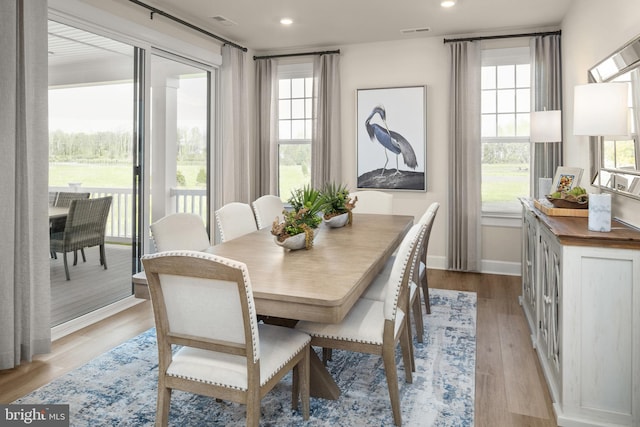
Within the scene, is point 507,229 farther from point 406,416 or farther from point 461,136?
point 406,416

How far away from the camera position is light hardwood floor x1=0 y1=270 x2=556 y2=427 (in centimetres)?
225

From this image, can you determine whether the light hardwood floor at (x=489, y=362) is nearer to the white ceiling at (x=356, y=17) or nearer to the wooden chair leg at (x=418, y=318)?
the wooden chair leg at (x=418, y=318)

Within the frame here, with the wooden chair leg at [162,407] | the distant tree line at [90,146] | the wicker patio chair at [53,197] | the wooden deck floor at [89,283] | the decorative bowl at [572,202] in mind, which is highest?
the distant tree line at [90,146]

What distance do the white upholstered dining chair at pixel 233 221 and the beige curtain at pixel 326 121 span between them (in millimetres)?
2246

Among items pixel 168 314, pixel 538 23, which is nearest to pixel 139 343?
pixel 168 314

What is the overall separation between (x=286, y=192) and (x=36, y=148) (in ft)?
11.0

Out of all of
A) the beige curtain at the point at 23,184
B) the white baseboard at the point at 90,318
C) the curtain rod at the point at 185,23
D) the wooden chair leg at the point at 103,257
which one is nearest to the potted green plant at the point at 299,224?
the white baseboard at the point at 90,318

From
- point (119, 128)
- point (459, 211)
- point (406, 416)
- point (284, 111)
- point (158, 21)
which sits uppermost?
point (158, 21)

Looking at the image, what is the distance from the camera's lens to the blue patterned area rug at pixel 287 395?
83.9 inches

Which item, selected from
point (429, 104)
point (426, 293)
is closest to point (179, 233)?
point (426, 293)

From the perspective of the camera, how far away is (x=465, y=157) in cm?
496

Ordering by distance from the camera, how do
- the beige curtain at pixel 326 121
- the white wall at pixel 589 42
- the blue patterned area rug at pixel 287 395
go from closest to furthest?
the blue patterned area rug at pixel 287 395, the white wall at pixel 589 42, the beige curtain at pixel 326 121

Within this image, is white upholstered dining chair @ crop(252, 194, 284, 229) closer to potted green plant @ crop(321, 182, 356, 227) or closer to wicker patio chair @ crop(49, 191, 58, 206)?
potted green plant @ crop(321, 182, 356, 227)

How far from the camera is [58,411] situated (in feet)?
7.26
